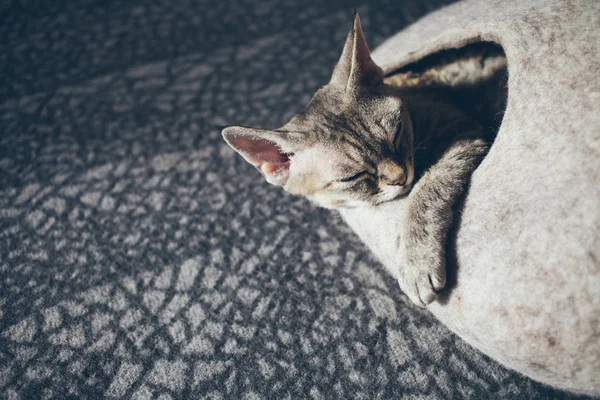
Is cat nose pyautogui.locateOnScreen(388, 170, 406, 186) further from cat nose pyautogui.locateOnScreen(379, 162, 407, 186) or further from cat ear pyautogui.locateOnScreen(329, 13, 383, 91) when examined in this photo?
cat ear pyautogui.locateOnScreen(329, 13, 383, 91)

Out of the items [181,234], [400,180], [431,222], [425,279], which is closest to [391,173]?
[400,180]

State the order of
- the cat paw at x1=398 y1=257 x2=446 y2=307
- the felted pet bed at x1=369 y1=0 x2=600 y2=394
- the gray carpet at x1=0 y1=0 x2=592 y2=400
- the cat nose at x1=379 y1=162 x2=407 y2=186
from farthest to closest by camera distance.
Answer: the gray carpet at x1=0 y1=0 x2=592 y2=400 → the cat nose at x1=379 y1=162 x2=407 y2=186 → the cat paw at x1=398 y1=257 x2=446 y2=307 → the felted pet bed at x1=369 y1=0 x2=600 y2=394

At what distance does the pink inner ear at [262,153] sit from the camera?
3.13 feet

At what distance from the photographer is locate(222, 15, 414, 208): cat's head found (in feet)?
3.26

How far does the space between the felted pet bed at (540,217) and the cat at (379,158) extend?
2.6 inches

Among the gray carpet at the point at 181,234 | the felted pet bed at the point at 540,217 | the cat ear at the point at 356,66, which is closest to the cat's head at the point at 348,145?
the cat ear at the point at 356,66

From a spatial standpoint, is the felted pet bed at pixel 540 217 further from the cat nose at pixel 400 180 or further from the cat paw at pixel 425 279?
the cat nose at pixel 400 180

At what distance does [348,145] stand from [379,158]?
3.0 inches

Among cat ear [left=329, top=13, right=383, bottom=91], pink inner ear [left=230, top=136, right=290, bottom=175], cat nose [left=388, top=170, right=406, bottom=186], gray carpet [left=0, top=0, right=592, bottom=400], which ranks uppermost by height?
cat ear [left=329, top=13, right=383, bottom=91]

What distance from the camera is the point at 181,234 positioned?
4.54 feet

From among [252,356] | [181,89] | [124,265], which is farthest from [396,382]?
[181,89]

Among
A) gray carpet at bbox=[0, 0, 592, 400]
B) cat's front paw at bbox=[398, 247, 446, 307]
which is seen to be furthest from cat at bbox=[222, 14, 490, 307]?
gray carpet at bbox=[0, 0, 592, 400]

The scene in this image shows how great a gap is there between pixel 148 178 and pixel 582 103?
1.27 metres

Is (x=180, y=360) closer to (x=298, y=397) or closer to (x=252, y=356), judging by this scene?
(x=252, y=356)
